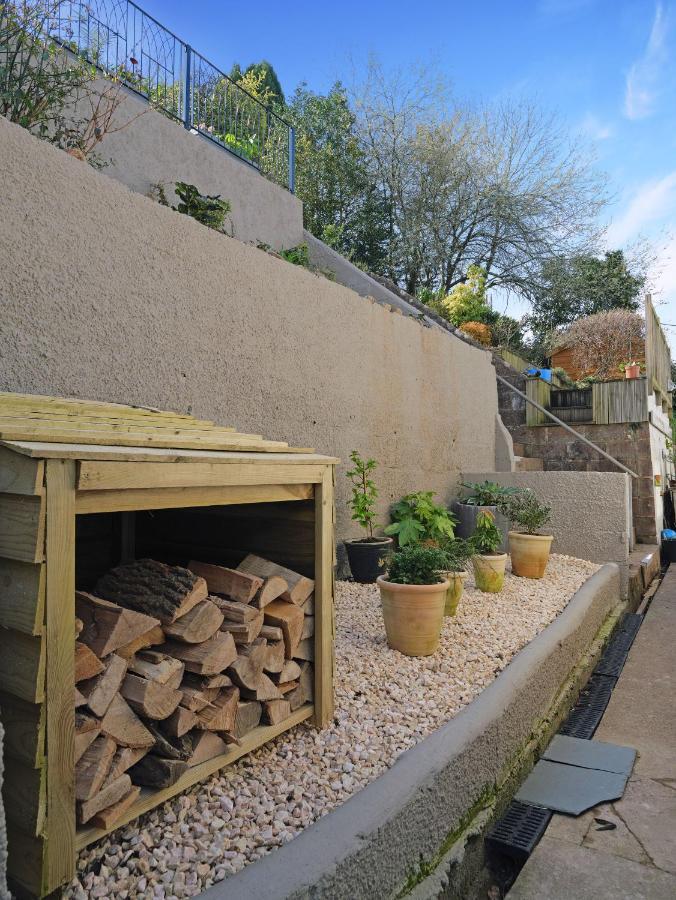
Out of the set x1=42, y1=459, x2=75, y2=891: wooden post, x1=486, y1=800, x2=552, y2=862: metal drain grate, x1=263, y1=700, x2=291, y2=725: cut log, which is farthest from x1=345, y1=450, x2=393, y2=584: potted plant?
x1=42, y1=459, x2=75, y2=891: wooden post

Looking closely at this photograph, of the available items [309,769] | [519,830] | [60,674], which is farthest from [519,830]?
[60,674]

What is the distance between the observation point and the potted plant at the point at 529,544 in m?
5.02

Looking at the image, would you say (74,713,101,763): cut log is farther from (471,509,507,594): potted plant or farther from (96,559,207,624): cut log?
(471,509,507,594): potted plant

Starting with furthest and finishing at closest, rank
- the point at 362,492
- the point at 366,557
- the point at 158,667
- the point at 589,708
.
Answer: the point at 362,492 < the point at 366,557 < the point at 589,708 < the point at 158,667

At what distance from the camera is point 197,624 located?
1.78 metres

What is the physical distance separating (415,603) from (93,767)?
183 centimetres

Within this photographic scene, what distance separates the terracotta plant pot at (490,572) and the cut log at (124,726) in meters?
3.20

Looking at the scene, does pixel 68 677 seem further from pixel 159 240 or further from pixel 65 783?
pixel 159 240

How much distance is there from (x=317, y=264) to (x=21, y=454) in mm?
7518

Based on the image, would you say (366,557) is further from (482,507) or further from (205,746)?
(205,746)

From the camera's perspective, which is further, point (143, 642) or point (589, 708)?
point (589, 708)

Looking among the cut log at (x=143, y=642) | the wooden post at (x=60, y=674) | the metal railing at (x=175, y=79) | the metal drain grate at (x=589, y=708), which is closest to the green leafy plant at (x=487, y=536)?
the metal drain grate at (x=589, y=708)

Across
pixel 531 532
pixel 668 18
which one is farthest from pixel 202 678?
pixel 668 18

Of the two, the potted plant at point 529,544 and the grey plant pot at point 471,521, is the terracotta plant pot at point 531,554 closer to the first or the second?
the potted plant at point 529,544
